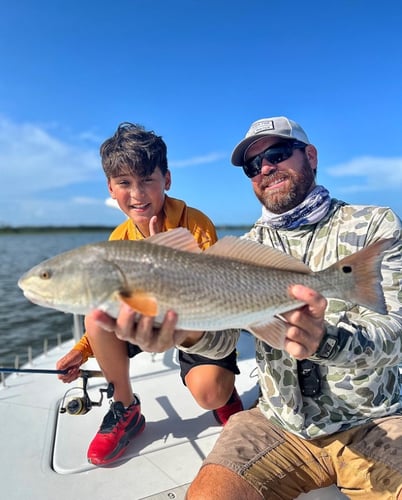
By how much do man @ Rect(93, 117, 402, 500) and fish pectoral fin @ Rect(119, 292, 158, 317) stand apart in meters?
0.07

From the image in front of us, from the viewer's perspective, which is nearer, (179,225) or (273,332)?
(273,332)

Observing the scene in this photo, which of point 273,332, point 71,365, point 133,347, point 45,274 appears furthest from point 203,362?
point 45,274

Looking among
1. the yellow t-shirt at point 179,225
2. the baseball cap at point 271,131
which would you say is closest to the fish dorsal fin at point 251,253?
the yellow t-shirt at point 179,225

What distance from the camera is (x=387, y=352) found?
2.47 m

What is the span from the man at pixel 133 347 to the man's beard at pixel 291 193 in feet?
2.50

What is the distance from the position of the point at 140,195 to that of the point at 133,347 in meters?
1.60

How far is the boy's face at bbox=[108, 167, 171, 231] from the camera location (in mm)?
3875

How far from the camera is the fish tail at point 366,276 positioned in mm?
2289

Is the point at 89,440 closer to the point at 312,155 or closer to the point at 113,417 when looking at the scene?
the point at 113,417

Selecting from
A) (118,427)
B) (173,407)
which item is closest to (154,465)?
(118,427)

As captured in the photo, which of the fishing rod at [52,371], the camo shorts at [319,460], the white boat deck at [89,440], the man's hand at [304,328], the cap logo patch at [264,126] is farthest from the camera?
the fishing rod at [52,371]

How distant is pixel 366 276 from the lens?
2.32 meters

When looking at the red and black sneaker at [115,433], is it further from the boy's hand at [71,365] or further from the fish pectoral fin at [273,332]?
the fish pectoral fin at [273,332]

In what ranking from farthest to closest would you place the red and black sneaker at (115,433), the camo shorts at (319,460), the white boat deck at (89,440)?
the red and black sneaker at (115,433)
the white boat deck at (89,440)
the camo shorts at (319,460)
